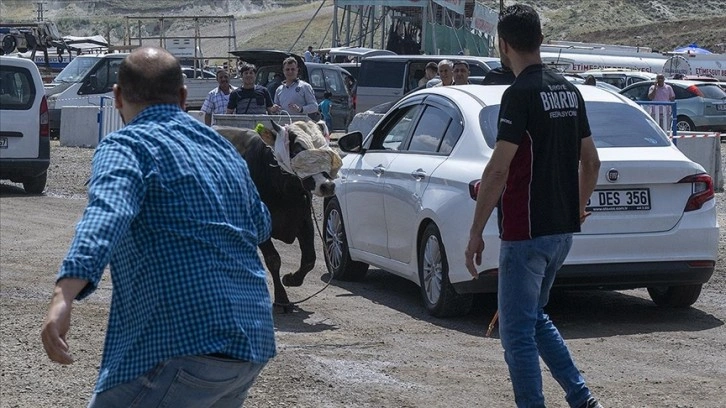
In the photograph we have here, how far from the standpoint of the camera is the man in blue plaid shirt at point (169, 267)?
3.41 metres

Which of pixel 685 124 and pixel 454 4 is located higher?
pixel 454 4

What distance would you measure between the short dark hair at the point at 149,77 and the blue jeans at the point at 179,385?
2.57ft

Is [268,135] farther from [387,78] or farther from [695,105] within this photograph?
[695,105]

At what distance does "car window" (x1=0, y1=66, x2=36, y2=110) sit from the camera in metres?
18.2

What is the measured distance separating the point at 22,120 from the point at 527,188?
14095 millimetres

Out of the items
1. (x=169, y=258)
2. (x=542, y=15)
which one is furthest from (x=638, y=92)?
(x=542, y=15)

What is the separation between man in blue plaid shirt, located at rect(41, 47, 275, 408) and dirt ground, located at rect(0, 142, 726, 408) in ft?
9.75

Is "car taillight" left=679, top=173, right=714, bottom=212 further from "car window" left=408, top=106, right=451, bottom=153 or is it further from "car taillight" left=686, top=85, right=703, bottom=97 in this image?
"car taillight" left=686, top=85, right=703, bottom=97

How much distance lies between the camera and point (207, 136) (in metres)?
3.67

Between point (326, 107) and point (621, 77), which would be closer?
A: point (326, 107)

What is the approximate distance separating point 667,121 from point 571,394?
13.0m

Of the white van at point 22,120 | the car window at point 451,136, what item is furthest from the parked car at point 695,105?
the car window at point 451,136

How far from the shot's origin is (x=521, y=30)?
213 inches

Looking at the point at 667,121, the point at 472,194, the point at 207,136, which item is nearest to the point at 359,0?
the point at 667,121
